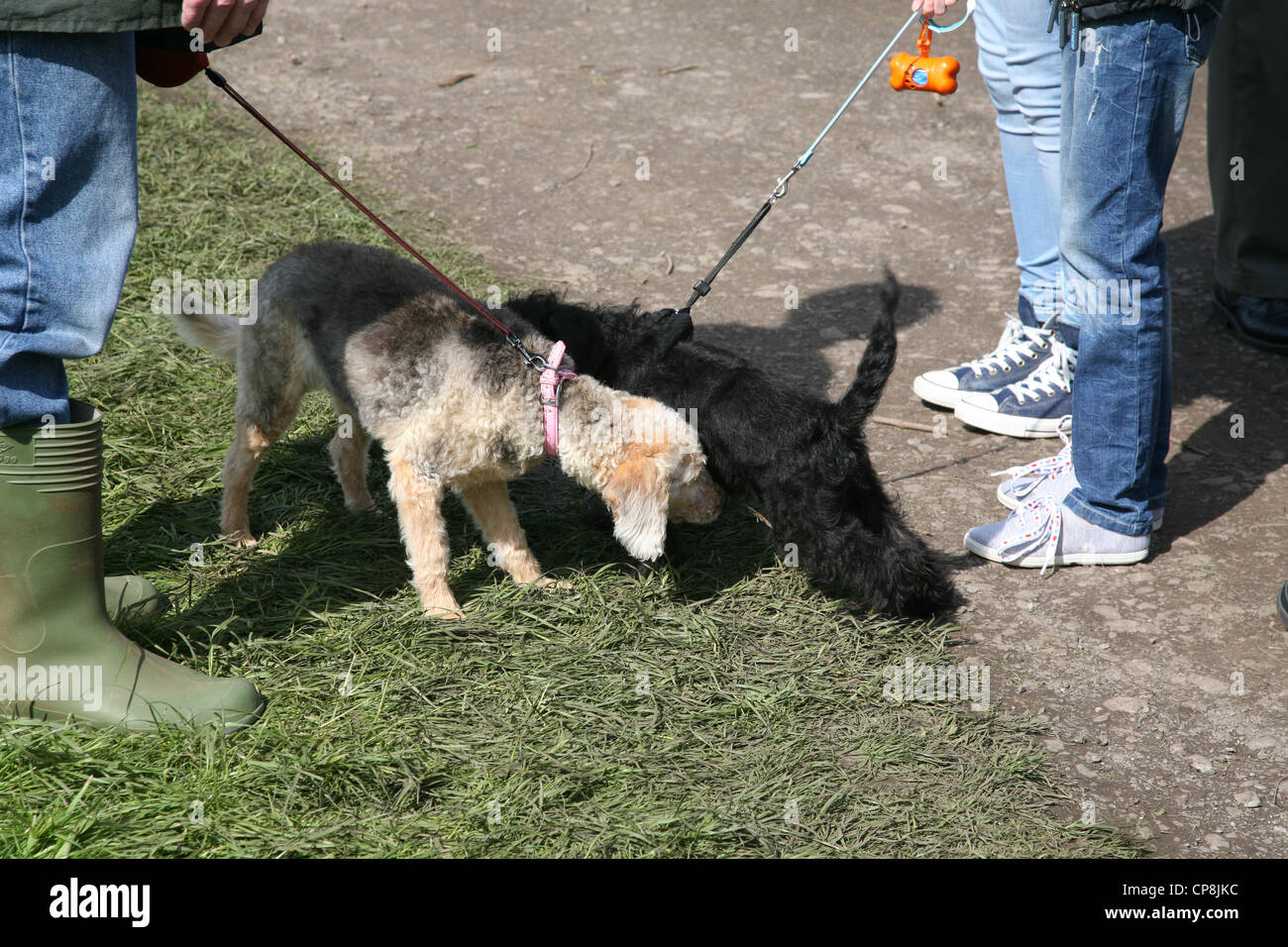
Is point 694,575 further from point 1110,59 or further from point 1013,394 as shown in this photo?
point 1110,59

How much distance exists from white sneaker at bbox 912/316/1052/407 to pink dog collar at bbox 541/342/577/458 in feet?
6.82

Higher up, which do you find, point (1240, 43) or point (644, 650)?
point (1240, 43)

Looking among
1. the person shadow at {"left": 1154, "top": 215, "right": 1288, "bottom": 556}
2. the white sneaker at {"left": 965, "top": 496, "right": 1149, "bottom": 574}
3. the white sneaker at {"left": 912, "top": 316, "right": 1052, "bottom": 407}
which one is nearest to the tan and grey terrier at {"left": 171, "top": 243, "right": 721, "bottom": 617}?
the white sneaker at {"left": 965, "top": 496, "right": 1149, "bottom": 574}

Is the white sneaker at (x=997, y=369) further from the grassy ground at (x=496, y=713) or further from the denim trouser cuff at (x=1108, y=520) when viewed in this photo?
the grassy ground at (x=496, y=713)

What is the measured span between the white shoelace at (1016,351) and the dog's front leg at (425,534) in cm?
253

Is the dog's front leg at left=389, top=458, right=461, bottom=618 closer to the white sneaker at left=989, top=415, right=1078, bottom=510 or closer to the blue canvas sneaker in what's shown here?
the white sneaker at left=989, top=415, right=1078, bottom=510

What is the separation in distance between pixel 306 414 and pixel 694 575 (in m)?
1.80

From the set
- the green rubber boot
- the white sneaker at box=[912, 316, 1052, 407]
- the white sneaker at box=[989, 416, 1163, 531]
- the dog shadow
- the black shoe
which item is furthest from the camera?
the black shoe

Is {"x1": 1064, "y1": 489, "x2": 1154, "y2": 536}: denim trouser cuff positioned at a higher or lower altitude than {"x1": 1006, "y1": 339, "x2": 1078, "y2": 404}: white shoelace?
lower

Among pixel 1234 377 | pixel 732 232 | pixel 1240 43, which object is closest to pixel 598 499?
pixel 732 232

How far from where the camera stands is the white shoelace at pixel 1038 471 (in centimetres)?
417

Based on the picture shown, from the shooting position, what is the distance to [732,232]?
626 cm

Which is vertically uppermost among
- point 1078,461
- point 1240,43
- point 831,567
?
point 1240,43

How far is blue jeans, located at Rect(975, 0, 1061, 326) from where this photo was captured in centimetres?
413
